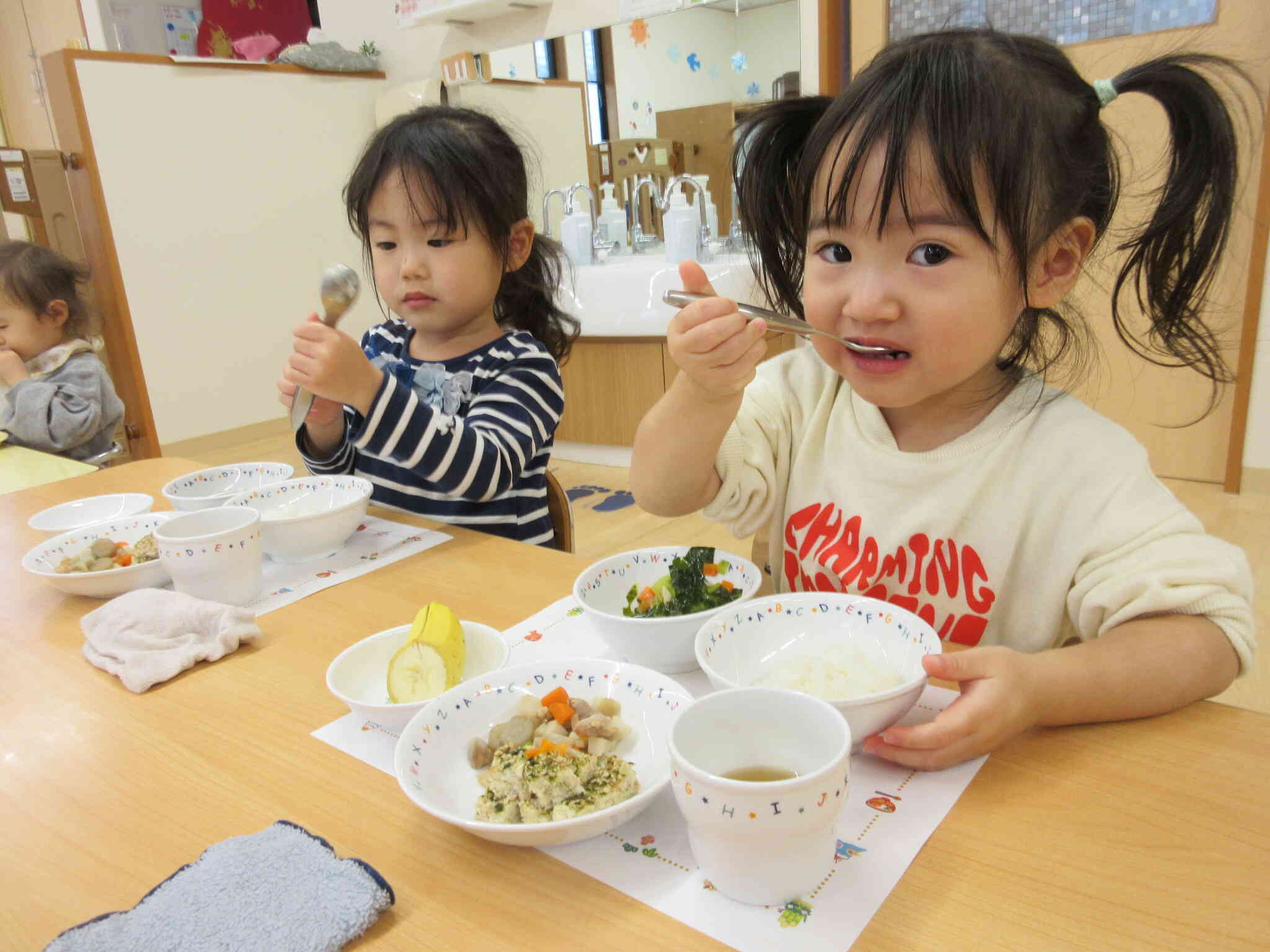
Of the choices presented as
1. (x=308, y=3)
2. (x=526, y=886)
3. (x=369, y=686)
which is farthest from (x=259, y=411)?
(x=526, y=886)

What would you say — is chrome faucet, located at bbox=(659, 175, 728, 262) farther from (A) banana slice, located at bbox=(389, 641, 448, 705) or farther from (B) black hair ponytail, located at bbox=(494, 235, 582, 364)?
(A) banana slice, located at bbox=(389, 641, 448, 705)

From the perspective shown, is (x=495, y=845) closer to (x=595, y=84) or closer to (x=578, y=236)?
(x=578, y=236)

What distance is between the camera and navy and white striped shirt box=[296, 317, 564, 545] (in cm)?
121

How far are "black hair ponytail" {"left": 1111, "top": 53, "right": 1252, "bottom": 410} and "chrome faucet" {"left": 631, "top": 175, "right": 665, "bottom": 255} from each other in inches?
99.9

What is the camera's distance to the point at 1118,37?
8.03 ft

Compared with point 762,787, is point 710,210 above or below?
above

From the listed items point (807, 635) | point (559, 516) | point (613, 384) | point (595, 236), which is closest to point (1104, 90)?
point (807, 635)

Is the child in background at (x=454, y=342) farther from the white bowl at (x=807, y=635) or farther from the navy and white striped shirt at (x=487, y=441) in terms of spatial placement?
the white bowl at (x=807, y=635)

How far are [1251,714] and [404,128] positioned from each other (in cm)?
122

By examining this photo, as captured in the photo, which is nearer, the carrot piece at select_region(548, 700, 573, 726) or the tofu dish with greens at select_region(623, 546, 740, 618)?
the carrot piece at select_region(548, 700, 573, 726)

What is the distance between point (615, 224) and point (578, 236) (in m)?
0.15

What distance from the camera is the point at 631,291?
9.47ft

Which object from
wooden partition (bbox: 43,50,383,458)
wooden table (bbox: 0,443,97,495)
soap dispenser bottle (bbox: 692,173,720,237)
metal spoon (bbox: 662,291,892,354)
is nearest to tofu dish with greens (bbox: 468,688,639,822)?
metal spoon (bbox: 662,291,892,354)

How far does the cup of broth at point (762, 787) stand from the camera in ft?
1.34
